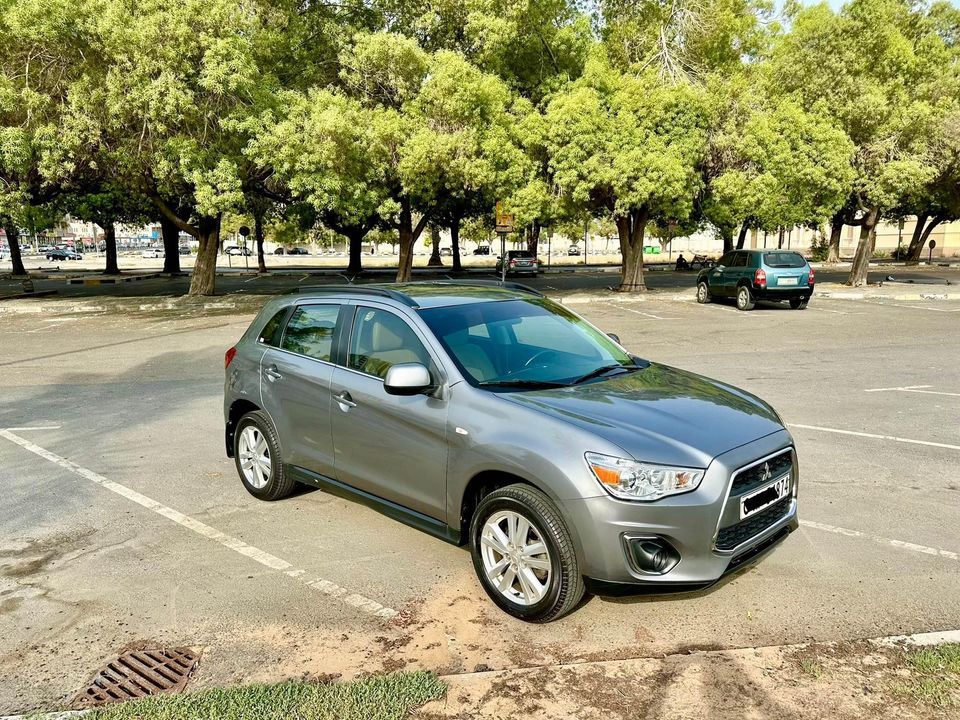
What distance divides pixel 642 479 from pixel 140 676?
2461 mm

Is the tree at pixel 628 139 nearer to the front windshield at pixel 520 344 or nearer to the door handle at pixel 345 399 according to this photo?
the front windshield at pixel 520 344

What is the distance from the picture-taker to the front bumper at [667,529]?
11.1 feet

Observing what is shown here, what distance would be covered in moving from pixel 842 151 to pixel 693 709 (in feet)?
80.6

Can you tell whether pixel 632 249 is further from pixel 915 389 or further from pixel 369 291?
pixel 369 291

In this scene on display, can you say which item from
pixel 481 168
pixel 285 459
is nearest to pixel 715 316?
pixel 481 168

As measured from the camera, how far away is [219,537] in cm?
496

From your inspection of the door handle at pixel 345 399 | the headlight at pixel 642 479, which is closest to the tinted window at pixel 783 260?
the door handle at pixel 345 399

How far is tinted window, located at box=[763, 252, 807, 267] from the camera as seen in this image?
20.4 metres

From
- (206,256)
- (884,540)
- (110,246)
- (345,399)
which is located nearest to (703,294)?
(206,256)

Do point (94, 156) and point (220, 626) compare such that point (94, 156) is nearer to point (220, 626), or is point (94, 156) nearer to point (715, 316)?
point (715, 316)

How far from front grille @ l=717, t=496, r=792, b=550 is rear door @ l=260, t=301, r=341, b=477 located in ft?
8.27

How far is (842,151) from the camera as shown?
23.6 meters

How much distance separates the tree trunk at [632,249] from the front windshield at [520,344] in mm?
22444

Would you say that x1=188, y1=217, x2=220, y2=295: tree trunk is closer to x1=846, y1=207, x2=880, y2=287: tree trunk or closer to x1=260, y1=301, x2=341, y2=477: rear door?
x1=260, y1=301, x2=341, y2=477: rear door
